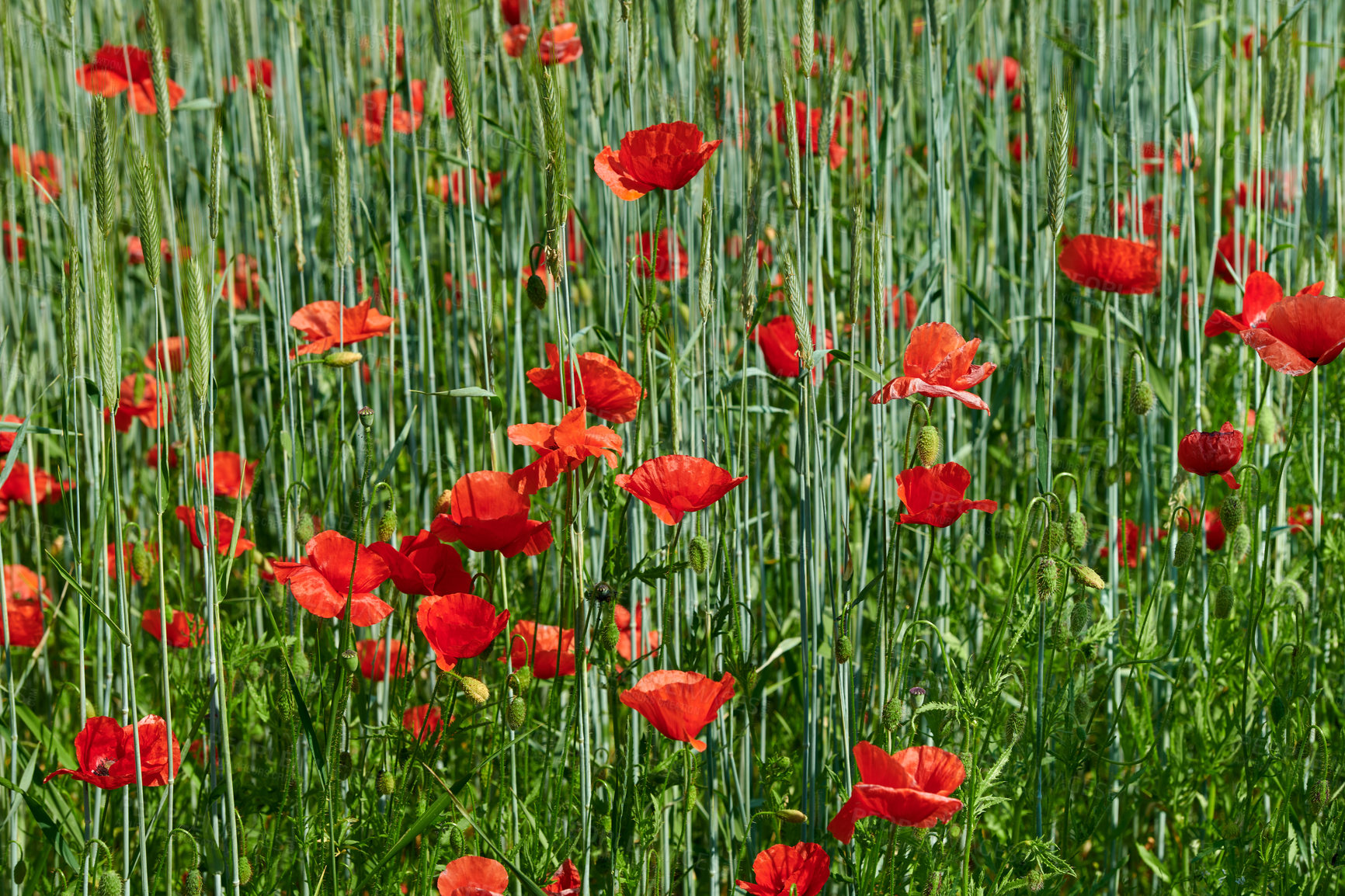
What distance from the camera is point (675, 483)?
825mm

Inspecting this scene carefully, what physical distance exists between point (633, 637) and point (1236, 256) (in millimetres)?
828

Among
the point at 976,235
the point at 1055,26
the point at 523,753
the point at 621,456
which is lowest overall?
the point at 523,753

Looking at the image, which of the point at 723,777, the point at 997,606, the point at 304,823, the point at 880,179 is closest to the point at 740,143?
the point at 880,179

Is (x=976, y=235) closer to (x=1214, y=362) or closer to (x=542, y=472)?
(x=1214, y=362)

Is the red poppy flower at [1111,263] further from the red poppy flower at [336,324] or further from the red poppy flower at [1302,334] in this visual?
the red poppy flower at [336,324]

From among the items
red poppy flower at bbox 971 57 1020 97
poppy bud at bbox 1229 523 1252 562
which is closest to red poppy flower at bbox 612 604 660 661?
poppy bud at bbox 1229 523 1252 562

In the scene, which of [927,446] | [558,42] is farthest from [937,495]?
[558,42]

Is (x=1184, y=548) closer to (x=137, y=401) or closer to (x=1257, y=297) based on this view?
(x=1257, y=297)

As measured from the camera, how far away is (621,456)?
3.26ft

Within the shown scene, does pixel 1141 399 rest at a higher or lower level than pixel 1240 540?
higher

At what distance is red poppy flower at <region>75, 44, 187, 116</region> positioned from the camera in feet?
4.02

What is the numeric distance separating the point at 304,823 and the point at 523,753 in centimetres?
28

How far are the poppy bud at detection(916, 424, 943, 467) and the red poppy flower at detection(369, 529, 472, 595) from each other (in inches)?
14.4

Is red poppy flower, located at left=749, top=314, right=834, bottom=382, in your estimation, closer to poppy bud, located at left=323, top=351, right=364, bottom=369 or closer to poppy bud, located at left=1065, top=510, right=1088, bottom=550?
poppy bud, located at left=1065, top=510, right=1088, bottom=550
